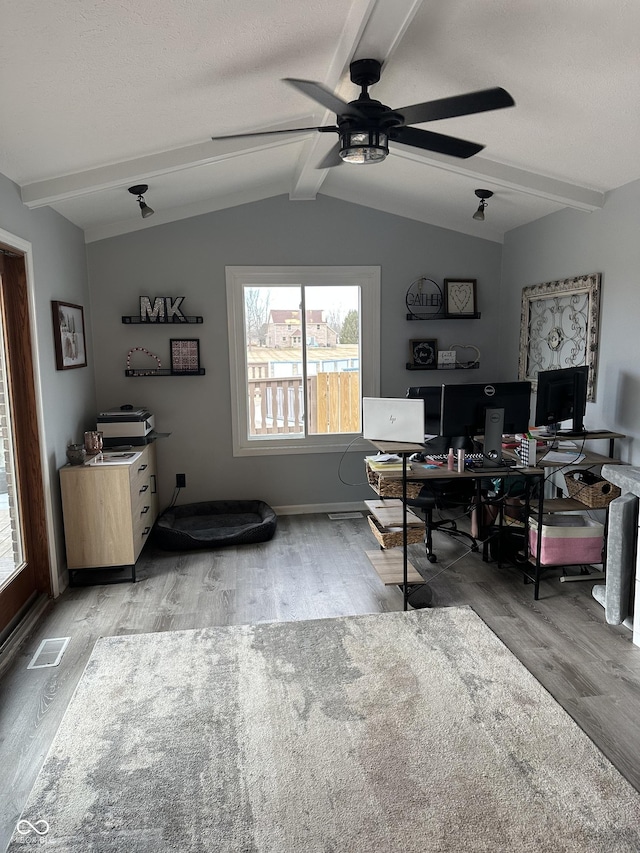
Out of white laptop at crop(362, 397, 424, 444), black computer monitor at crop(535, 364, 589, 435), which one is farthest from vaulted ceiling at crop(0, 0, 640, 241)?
white laptop at crop(362, 397, 424, 444)

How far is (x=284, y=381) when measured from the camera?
Result: 17.7 feet

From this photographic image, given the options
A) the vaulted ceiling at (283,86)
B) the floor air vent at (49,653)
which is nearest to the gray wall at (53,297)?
the vaulted ceiling at (283,86)

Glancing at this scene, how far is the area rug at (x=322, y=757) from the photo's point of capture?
6.49 feet

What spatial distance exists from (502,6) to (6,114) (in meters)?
2.05

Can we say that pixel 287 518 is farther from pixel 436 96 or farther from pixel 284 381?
pixel 436 96

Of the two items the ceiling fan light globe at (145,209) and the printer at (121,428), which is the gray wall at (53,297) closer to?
the printer at (121,428)

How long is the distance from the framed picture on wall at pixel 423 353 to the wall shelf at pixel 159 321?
74.3 inches

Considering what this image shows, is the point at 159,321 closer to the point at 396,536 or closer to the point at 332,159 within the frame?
the point at 332,159

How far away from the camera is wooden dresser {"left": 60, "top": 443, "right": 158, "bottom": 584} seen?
388cm

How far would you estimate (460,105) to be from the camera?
2.35m

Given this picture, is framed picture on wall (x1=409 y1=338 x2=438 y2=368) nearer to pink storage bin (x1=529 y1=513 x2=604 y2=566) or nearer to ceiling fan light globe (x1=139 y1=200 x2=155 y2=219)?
pink storage bin (x1=529 y1=513 x2=604 y2=566)

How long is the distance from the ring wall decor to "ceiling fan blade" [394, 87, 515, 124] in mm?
2090

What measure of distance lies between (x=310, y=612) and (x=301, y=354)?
251 centimetres

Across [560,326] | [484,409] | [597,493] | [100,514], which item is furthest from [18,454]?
[560,326]
